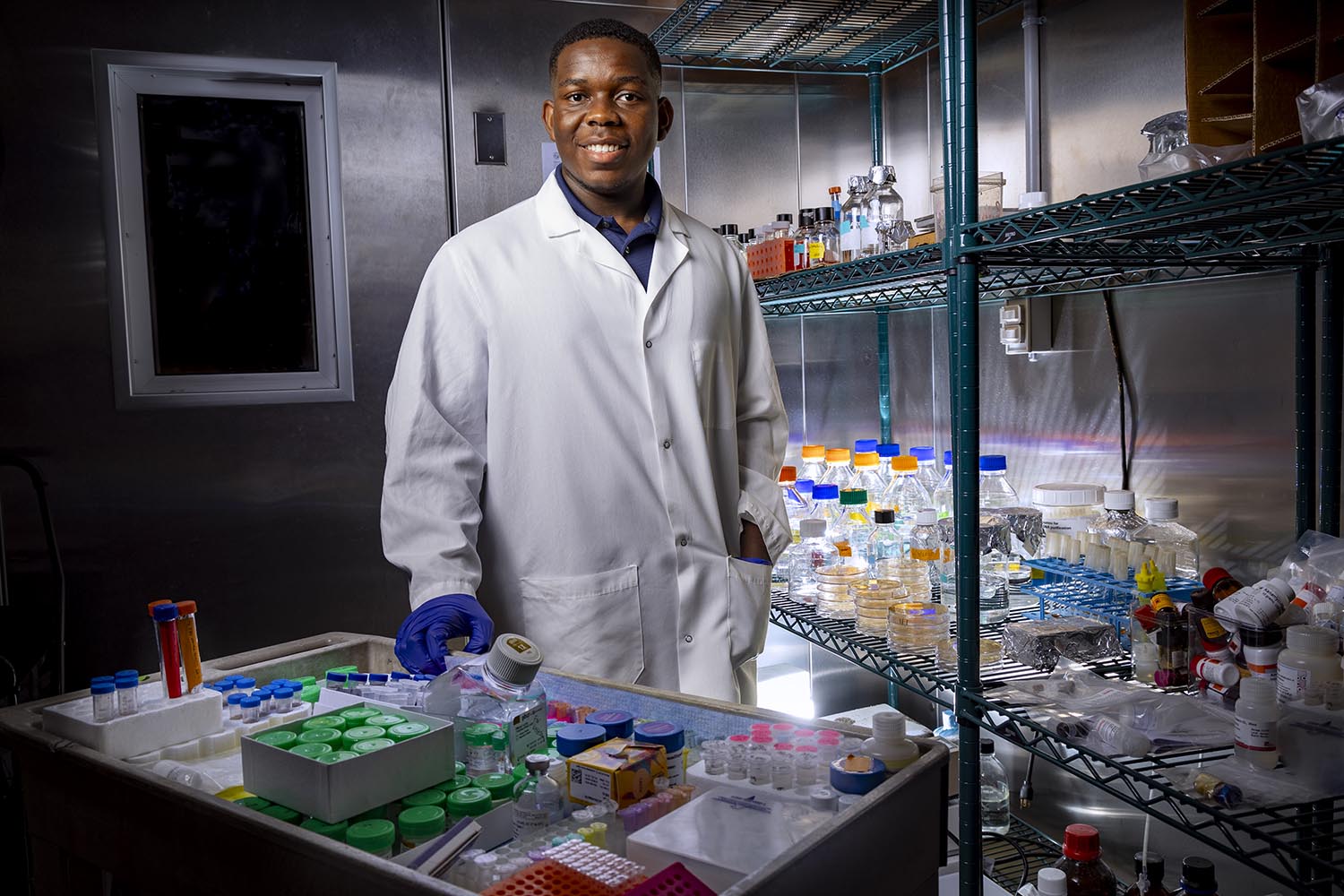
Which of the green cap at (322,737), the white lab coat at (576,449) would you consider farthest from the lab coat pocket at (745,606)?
the green cap at (322,737)

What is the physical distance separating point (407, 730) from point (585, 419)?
0.78 m

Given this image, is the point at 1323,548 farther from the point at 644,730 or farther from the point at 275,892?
the point at 275,892

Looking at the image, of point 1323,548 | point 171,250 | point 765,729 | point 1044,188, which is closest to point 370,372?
point 171,250

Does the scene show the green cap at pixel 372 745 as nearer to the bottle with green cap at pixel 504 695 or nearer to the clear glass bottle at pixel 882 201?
the bottle with green cap at pixel 504 695

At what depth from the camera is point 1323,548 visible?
1.54 meters

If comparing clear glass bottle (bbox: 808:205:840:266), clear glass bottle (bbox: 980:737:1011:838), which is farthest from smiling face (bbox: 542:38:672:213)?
clear glass bottle (bbox: 980:737:1011:838)

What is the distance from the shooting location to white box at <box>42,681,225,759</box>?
3.98 ft

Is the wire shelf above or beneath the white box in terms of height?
above

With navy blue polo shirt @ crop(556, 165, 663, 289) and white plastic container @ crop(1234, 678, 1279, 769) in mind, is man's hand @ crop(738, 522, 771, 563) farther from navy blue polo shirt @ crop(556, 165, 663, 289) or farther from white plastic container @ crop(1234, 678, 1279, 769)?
white plastic container @ crop(1234, 678, 1279, 769)

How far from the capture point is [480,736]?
118 cm

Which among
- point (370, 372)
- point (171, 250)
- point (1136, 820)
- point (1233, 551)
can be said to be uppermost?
point (171, 250)

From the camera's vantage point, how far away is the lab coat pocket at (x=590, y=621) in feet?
5.77

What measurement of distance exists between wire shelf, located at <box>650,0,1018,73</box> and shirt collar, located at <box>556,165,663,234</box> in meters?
0.66

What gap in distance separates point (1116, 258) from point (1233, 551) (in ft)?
2.24
